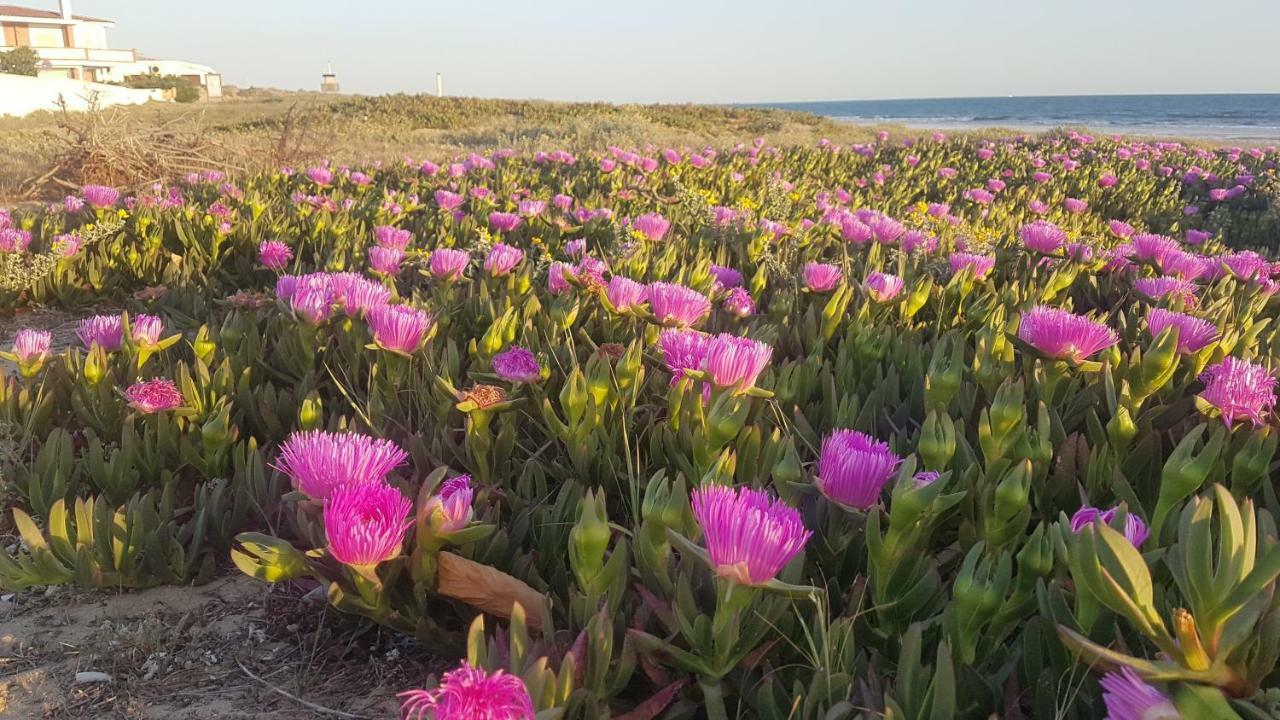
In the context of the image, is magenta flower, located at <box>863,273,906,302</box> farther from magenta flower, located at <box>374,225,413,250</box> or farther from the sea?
the sea

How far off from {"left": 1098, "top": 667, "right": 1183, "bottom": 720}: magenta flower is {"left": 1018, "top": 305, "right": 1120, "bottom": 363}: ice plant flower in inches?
34.4

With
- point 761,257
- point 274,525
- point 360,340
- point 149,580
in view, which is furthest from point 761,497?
point 761,257

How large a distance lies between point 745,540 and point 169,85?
4519 centimetres

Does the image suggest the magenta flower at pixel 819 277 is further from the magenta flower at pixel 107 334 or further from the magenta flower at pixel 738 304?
the magenta flower at pixel 107 334

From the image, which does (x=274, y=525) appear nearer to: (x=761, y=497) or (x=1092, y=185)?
(x=761, y=497)

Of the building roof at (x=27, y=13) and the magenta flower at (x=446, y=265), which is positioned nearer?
the magenta flower at (x=446, y=265)

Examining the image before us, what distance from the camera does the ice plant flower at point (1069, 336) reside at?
1399 mm

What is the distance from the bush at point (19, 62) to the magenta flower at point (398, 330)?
38.9 metres

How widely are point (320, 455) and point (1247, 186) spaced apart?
8536 mm

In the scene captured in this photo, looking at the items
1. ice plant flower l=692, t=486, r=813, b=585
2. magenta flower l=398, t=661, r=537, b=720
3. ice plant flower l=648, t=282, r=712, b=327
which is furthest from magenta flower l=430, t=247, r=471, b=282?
magenta flower l=398, t=661, r=537, b=720

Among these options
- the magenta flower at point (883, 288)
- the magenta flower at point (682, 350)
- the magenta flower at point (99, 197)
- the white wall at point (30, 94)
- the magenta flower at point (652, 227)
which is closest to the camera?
the magenta flower at point (682, 350)

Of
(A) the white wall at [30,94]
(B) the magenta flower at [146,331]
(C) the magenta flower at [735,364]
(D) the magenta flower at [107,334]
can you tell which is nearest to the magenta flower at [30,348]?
(D) the magenta flower at [107,334]

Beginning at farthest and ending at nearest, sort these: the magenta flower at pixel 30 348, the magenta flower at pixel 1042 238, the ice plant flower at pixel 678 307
→ the magenta flower at pixel 1042 238, the magenta flower at pixel 30 348, the ice plant flower at pixel 678 307

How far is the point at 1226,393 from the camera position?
122 cm
